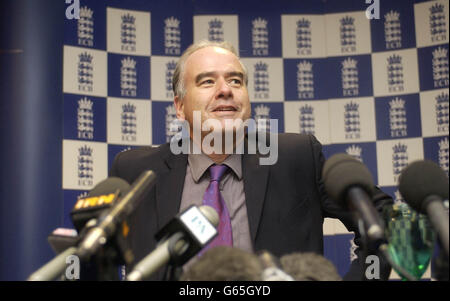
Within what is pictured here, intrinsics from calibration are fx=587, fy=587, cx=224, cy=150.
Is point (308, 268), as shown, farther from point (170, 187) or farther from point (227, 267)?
point (170, 187)

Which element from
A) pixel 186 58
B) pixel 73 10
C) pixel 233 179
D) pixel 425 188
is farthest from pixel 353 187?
pixel 73 10

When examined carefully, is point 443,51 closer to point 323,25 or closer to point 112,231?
point 323,25

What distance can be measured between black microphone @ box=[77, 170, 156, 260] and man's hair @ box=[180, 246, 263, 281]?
0.49ft

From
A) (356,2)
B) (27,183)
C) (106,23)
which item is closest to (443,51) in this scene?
(356,2)

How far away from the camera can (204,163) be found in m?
2.01

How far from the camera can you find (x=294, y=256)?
979 millimetres

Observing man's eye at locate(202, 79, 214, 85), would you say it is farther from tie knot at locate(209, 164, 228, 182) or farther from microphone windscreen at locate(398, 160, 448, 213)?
microphone windscreen at locate(398, 160, 448, 213)

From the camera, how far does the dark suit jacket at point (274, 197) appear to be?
182 cm

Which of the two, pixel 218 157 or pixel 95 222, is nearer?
pixel 95 222

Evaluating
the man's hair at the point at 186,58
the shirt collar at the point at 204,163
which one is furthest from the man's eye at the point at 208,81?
the shirt collar at the point at 204,163

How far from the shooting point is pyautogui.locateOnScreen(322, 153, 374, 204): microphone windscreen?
100 centimetres

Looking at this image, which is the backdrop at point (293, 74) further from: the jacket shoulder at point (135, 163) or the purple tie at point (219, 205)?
the purple tie at point (219, 205)

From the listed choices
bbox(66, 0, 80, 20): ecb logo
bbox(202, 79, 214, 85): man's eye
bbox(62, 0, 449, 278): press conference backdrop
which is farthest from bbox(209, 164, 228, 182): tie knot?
bbox(66, 0, 80, 20): ecb logo

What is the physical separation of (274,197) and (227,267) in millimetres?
1021
